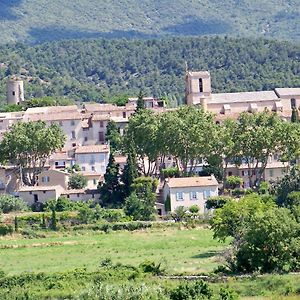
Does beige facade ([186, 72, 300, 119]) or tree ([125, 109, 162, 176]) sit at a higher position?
beige facade ([186, 72, 300, 119])

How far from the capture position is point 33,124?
84500 mm

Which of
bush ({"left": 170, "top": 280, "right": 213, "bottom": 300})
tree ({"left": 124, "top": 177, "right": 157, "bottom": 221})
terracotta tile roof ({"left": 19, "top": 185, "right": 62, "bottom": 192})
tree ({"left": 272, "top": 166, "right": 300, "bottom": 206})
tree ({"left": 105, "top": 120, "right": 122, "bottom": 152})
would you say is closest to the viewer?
bush ({"left": 170, "top": 280, "right": 213, "bottom": 300})

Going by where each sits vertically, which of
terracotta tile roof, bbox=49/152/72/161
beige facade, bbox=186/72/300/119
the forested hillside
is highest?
the forested hillside

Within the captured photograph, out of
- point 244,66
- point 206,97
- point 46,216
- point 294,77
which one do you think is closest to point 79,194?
point 46,216

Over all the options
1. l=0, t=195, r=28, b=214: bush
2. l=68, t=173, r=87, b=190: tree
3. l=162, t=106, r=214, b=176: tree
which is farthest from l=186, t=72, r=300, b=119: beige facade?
l=0, t=195, r=28, b=214: bush

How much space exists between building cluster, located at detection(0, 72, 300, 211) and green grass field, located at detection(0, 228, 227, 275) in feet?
21.9

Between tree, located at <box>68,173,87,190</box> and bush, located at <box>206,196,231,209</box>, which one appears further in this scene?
tree, located at <box>68,173,87,190</box>

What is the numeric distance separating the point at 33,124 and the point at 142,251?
24.6m

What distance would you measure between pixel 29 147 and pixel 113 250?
67.0 ft

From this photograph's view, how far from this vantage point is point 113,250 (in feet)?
207

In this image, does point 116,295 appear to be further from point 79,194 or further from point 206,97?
point 206,97

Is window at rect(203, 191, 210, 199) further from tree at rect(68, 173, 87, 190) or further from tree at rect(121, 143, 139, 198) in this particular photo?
tree at rect(68, 173, 87, 190)

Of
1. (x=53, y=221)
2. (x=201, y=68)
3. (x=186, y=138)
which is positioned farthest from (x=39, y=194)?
(x=201, y=68)

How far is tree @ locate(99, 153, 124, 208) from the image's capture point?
77.3m
